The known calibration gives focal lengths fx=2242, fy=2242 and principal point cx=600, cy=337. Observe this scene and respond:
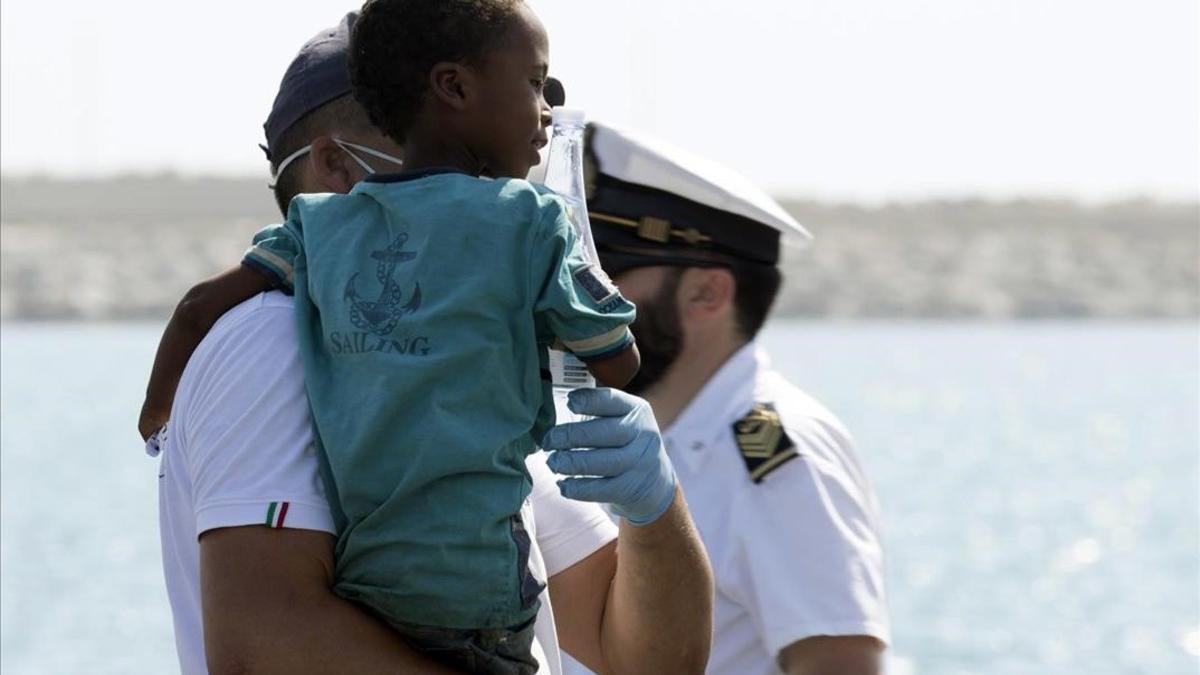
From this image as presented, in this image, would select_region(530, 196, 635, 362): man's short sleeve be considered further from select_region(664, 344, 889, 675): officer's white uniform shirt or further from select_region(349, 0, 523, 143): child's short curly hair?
select_region(664, 344, 889, 675): officer's white uniform shirt

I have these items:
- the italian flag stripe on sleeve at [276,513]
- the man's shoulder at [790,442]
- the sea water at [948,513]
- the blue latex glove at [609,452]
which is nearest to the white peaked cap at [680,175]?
the man's shoulder at [790,442]

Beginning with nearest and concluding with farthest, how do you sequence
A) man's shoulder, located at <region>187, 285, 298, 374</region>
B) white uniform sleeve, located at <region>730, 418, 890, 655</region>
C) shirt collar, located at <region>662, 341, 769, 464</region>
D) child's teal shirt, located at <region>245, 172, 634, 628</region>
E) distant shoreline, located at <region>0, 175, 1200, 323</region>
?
1. child's teal shirt, located at <region>245, 172, 634, 628</region>
2. man's shoulder, located at <region>187, 285, 298, 374</region>
3. white uniform sleeve, located at <region>730, 418, 890, 655</region>
4. shirt collar, located at <region>662, 341, 769, 464</region>
5. distant shoreline, located at <region>0, 175, 1200, 323</region>

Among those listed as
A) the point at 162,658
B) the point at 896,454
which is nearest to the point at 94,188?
the point at 896,454

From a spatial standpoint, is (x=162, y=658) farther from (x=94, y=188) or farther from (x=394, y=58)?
(x=94, y=188)

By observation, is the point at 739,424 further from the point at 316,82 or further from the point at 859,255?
the point at 859,255

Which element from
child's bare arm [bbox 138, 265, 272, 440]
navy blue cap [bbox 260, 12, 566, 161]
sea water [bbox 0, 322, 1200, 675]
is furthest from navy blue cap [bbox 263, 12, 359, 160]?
sea water [bbox 0, 322, 1200, 675]

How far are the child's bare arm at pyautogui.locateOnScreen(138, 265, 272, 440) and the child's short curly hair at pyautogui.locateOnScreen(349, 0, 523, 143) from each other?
263 mm

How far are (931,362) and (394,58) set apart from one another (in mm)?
76275

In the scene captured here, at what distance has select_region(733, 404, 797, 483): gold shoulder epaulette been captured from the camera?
405cm

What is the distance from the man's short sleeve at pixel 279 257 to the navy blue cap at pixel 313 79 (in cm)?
34

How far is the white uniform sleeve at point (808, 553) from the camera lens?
3898mm

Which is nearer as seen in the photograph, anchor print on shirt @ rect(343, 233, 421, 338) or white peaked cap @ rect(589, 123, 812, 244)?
anchor print on shirt @ rect(343, 233, 421, 338)

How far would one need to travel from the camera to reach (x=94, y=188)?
76875 millimetres

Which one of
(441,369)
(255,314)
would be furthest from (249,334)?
(441,369)
